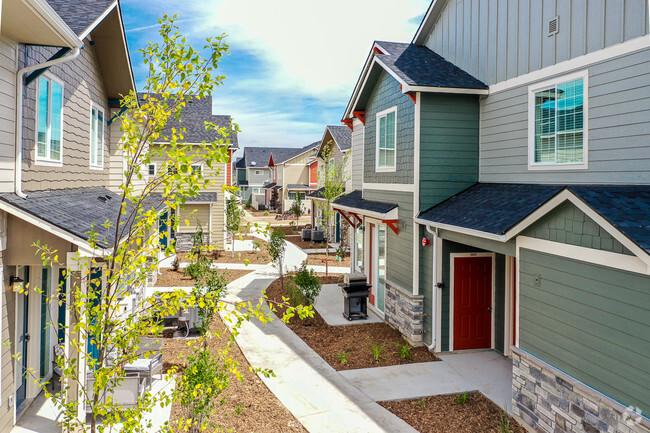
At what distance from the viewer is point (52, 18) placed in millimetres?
6004

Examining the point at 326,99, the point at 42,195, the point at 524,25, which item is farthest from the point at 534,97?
the point at 326,99

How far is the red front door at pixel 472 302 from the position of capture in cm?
1044

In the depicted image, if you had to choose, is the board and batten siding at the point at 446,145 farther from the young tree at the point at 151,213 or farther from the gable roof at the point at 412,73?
the young tree at the point at 151,213

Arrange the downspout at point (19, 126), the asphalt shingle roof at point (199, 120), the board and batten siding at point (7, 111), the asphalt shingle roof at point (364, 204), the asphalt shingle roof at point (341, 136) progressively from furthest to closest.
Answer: the asphalt shingle roof at point (341, 136) < the asphalt shingle roof at point (199, 120) < the asphalt shingle roof at point (364, 204) < the downspout at point (19, 126) < the board and batten siding at point (7, 111)

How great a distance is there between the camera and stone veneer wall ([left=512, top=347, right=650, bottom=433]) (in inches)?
211

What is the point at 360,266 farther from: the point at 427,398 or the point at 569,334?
the point at 569,334

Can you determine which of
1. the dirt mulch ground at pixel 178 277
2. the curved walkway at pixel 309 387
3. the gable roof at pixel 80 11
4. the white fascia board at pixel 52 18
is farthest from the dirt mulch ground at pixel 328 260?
the white fascia board at pixel 52 18

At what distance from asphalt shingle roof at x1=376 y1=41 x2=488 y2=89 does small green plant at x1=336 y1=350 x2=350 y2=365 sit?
6.07 m

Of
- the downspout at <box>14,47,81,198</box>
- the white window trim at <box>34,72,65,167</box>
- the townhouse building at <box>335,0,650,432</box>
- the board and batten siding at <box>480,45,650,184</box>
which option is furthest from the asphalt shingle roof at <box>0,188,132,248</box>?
the board and batten siding at <box>480,45,650,184</box>

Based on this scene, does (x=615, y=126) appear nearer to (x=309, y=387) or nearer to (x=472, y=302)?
(x=472, y=302)

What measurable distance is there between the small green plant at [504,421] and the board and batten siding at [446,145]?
4647mm

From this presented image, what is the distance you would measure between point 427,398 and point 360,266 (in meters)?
8.05

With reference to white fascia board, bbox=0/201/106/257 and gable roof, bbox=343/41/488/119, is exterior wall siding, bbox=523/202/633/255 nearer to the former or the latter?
gable roof, bbox=343/41/488/119

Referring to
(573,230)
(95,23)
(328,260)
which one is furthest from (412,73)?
(328,260)
